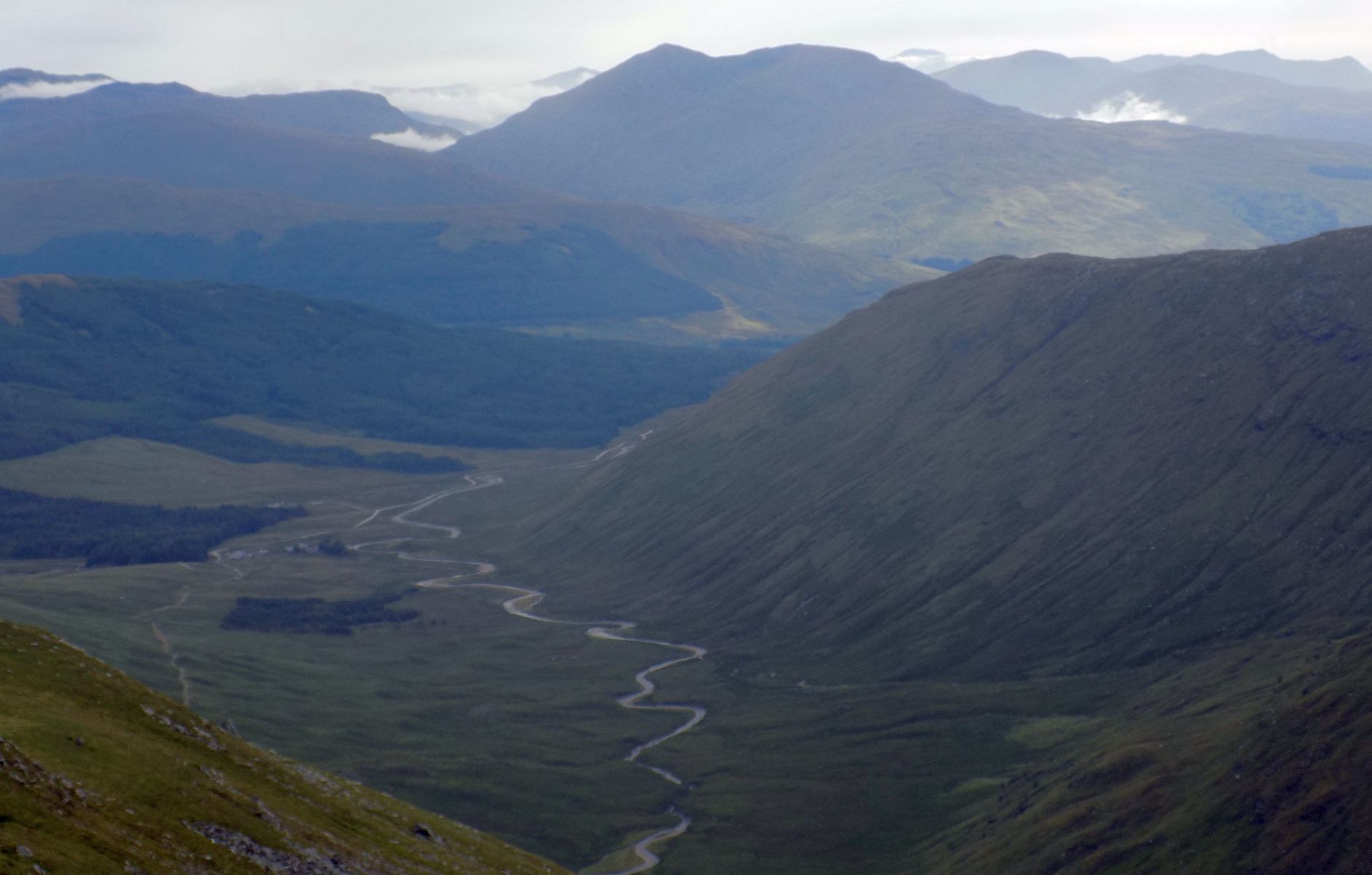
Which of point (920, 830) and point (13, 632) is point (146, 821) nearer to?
point (13, 632)

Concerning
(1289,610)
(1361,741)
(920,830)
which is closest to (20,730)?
(1361,741)

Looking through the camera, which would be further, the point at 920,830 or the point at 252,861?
the point at 920,830

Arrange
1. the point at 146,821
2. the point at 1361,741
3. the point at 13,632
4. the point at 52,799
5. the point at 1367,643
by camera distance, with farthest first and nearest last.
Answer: the point at 1367,643 < the point at 1361,741 < the point at 13,632 < the point at 146,821 < the point at 52,799

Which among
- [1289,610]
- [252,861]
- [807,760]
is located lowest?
[807,760]

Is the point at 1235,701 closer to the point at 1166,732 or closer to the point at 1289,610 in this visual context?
→ the point at 1166,732

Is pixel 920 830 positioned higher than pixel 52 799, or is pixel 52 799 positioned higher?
pixel 52 799

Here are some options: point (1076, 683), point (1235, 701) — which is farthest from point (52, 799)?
point (1076, 683)

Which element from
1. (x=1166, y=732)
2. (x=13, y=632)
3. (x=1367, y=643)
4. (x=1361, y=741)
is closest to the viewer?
(x=13, y=632)
